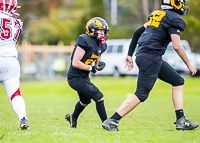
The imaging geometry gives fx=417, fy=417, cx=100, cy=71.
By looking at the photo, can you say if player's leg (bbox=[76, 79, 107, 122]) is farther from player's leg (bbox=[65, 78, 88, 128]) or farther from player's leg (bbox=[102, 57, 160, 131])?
player's leg (bbox=[102, 57, 160, 131])

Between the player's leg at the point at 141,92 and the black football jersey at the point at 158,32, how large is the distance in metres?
0.19

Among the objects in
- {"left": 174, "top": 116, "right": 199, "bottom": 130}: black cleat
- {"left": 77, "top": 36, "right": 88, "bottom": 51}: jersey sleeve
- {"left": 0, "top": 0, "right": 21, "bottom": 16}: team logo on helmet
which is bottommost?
{"left": 174, "top": 116, "right": 199, "bottom": 130}: black cleat

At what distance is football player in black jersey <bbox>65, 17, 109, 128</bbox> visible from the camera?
20.8ft

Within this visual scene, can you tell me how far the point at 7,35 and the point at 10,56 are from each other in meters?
0.30

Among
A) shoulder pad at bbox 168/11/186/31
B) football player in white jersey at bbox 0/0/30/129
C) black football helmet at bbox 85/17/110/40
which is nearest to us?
shoulder pad at bbox 168/11/186/31

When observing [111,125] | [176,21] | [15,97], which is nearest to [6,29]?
[15,97]

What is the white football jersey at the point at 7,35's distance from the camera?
5.88m

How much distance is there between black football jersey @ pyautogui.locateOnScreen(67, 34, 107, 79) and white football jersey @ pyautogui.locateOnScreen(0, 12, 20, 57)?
0.97m

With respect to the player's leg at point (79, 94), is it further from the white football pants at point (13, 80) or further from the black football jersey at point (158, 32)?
the black football jersey at point (158, 32)

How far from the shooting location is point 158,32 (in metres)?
5.87

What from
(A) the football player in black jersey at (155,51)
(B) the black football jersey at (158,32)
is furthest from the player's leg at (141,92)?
(B) the black football jersey at (158,32)

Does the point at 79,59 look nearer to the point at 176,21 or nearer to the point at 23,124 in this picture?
the point at 23,124

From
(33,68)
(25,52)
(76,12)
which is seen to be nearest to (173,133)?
(33,68)

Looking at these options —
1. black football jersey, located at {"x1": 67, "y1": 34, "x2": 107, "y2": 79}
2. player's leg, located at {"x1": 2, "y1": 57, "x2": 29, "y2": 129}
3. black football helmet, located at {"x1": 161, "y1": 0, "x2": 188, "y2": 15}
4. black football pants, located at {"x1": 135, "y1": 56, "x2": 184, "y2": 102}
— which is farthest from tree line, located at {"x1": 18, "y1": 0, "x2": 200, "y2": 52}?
player's leg, located at {"x1": 2, "y1": 57, "x2": 29, "y2": 129}
